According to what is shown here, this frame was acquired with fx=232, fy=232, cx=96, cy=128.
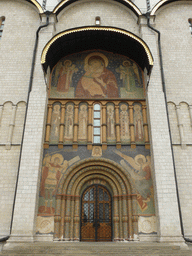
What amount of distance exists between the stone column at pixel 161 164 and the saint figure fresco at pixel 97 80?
1.91 metres

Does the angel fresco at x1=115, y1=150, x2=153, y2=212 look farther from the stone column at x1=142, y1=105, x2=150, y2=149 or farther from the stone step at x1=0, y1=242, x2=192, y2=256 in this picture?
the stone step at x1=0, y1=242, x2=192, y2=256

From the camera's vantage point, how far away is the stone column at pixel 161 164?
830 centimetres

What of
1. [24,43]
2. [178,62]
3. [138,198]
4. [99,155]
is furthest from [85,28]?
[138,198]

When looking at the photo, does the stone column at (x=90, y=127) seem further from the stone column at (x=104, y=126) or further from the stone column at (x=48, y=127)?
the stone column at (x=48, y=127)

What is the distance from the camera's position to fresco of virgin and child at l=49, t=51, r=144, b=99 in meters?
11.4

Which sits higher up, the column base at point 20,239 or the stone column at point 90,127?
the stone column at point 90,127

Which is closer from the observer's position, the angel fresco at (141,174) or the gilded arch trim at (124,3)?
the angel fresco at (141,174)

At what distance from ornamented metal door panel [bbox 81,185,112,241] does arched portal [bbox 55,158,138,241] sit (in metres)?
0.08

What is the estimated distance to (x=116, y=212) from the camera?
30.7ft

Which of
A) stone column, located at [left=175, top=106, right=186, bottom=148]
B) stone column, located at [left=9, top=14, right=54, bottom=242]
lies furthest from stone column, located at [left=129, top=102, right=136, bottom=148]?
stone column, located at [left=9, top=14, right=54, bottom=242]

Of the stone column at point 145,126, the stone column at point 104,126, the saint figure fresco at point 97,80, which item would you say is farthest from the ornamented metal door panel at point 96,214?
the saint figure fresco at point 97,80

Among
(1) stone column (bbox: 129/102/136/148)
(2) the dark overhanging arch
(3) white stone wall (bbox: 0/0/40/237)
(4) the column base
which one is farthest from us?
(2) the dark overhanging arch

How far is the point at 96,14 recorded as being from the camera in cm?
1343

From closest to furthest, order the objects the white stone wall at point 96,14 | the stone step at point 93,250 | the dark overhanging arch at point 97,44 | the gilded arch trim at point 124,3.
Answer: the stone step at point 93,250 < the dark overhanging arch at point 97,44 < the gilded arch trim at point 124,3 < the white stone wall at point 96,14
